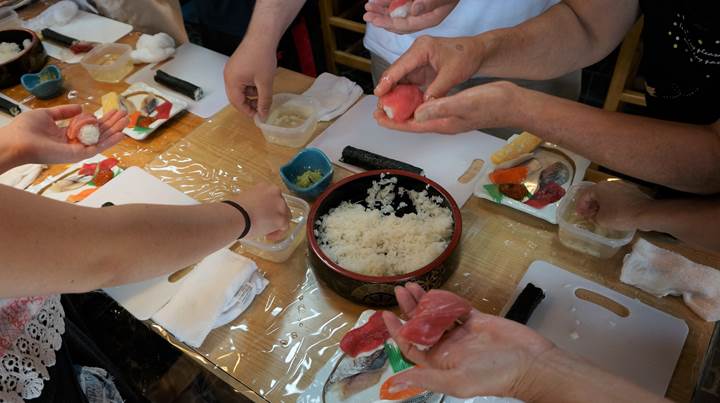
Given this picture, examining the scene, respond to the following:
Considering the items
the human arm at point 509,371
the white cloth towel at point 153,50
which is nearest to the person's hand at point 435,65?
the human arm at point 509,371

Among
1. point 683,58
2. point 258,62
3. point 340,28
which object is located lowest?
point 340,28

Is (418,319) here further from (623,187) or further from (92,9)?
(92,9)

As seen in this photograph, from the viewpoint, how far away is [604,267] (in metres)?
1.34

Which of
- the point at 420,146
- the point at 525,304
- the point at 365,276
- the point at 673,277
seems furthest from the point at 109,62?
the point at 673,277

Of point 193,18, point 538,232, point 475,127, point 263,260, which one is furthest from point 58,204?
point 193,18

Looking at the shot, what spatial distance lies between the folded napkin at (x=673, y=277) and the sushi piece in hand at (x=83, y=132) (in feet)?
5.14

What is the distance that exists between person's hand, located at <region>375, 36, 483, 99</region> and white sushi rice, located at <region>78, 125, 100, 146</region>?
2.90 feet

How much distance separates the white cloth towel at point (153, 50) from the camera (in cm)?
218

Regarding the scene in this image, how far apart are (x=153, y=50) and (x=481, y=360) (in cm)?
190

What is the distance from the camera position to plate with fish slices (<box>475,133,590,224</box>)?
1473 mm

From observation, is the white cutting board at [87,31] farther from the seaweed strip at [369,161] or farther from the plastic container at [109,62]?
the seaweed strip at [369,161]

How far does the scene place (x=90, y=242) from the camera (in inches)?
38.9

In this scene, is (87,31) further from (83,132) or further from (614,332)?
(614,332)

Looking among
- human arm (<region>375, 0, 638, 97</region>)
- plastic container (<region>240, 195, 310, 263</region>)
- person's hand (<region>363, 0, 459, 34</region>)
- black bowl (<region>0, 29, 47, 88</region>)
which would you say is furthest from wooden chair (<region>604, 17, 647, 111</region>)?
black bowl (<region>0, 29, 47, 88</region>)
